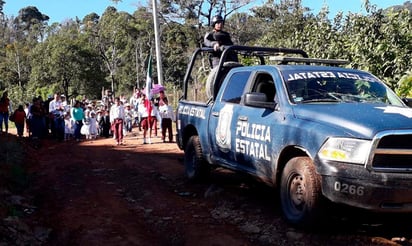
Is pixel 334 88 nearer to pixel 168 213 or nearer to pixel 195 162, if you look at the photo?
pixel 168 213

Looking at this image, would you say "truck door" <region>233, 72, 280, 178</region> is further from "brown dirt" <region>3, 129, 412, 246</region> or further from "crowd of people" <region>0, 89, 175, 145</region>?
"crowd of people" <region>0, 89, 175, 145</region>

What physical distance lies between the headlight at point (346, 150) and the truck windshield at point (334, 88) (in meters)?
1.00

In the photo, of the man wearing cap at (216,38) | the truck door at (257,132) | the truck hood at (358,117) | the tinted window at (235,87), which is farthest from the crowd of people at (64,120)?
the truck hood at (358,117)

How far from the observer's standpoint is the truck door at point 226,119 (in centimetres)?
659

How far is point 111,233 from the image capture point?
5.52m

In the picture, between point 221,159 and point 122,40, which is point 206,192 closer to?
point 221,159

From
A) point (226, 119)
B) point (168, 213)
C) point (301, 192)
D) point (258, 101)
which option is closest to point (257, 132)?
point (258, 101)

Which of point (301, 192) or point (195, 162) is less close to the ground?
point (301, 192)

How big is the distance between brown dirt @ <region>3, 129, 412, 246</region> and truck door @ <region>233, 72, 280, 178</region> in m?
0.62

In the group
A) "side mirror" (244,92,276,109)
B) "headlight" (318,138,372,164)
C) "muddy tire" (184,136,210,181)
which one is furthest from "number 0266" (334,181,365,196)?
"muddy tire" (184,136,210,181)

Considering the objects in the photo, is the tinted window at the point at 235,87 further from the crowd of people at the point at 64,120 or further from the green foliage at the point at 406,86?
the crowd of people at the point at 64,120

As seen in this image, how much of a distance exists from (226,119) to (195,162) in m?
1.45

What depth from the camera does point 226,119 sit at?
22.0 feet

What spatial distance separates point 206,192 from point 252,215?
1.34 meters
